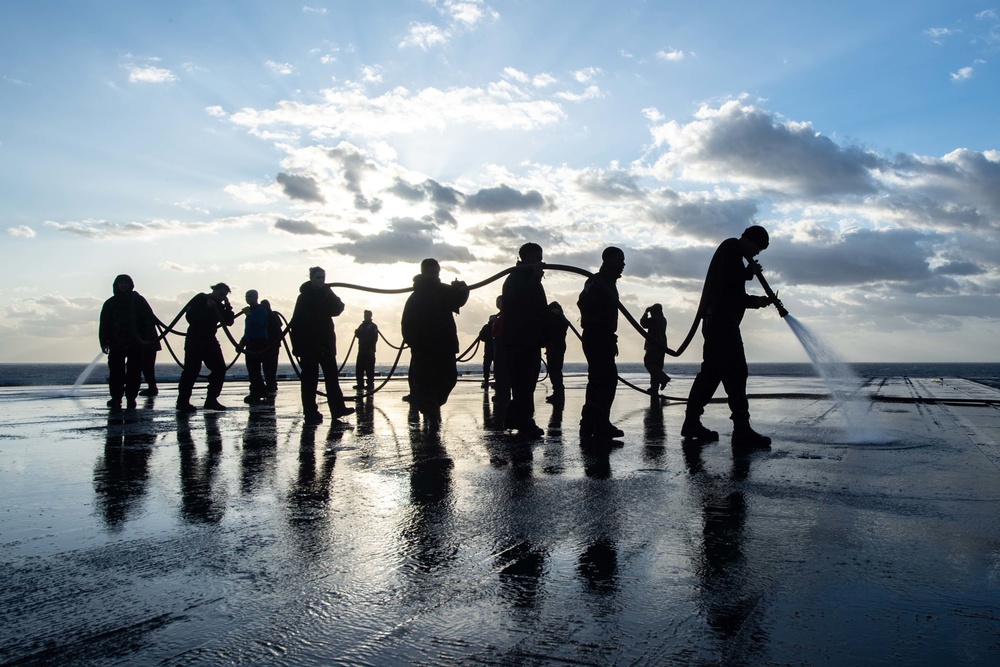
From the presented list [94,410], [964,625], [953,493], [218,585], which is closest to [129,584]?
[218,585]

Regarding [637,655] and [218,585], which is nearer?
[637,655]

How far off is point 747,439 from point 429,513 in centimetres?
383

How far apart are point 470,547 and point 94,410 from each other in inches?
421

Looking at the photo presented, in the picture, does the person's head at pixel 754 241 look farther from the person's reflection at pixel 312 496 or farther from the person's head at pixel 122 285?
the person's head at pixel 122 285

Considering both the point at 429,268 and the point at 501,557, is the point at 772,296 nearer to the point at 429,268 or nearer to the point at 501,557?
the point at 429,268

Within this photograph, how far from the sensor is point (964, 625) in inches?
96.0

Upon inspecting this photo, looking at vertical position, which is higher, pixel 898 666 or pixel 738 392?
pixel 738 392

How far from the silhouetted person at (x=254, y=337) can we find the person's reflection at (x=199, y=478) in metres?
5.44

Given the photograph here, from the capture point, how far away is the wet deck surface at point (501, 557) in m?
2.30

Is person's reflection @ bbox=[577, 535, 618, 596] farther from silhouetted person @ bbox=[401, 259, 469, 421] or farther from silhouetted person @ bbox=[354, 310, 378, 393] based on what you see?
silhouetted person @ bbox=[354, 310, 378, 393]

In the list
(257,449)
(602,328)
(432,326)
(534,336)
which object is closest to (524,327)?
(534,336)

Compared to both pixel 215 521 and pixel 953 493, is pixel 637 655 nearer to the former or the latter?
pixel 215 521

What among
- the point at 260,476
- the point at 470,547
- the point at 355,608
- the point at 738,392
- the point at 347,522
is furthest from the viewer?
the point at 738,392

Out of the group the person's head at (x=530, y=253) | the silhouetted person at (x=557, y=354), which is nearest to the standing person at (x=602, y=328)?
the person's head at (x=530, y=253)
